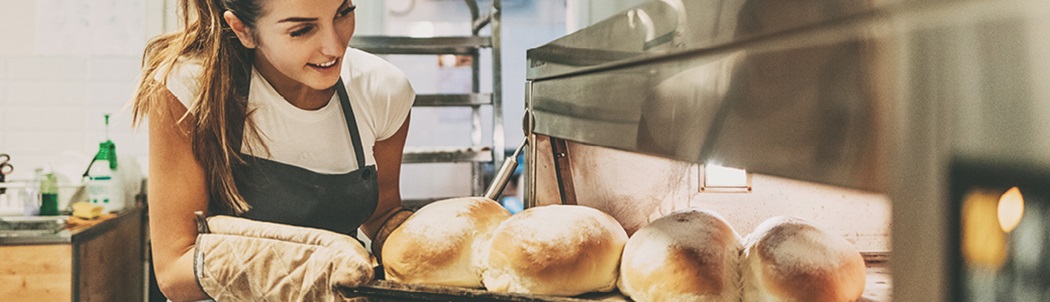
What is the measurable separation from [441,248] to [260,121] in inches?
29.1

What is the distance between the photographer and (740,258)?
66 centimetres

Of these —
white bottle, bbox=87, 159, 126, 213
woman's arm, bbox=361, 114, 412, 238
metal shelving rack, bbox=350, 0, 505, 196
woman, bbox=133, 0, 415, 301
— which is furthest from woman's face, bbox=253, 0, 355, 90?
white bottle, bbox=87, 159, 126, 213

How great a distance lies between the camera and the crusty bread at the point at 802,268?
1.93ft

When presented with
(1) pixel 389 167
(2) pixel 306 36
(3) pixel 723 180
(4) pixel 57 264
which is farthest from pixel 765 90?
(4) pixel 57 264

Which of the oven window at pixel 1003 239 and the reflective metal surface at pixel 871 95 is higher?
the reflective metal surface at pixel 871 95

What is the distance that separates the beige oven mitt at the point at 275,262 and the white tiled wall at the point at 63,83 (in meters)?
2.81

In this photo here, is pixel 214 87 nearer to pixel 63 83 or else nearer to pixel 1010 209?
pixel 1010 209

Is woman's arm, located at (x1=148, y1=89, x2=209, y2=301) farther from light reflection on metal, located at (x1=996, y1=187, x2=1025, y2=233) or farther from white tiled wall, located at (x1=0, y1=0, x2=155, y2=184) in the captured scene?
white tiled wall, located at (x1=0, y1=0, x2=155, y2=184)

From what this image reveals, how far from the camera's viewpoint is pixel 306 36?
3.78 ft

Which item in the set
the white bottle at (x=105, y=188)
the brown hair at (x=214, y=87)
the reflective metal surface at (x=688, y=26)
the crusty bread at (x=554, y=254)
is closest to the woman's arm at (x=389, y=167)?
the brown hair at (x=214, y=87)

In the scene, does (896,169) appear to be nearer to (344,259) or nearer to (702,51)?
(702,51)

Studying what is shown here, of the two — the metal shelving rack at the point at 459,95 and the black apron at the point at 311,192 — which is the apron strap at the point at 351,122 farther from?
the metal shelving rack at the point at 459,95

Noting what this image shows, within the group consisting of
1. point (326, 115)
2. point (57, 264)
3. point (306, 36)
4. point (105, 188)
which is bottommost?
point (57, 264)

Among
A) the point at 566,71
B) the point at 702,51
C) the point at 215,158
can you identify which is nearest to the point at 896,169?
the point at 702,51
